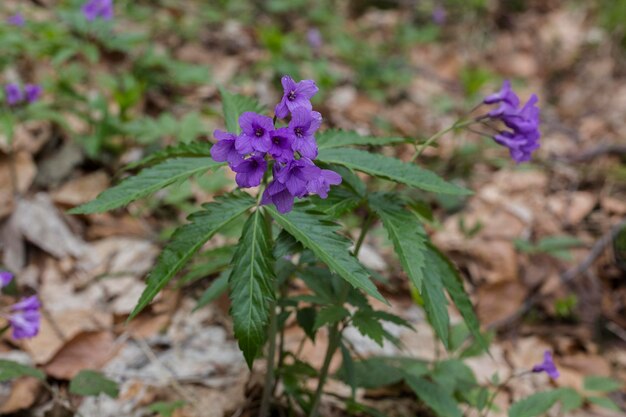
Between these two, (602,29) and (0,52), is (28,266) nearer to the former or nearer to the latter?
(0,52)

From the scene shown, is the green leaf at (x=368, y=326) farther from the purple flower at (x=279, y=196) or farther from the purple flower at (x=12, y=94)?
the purple flower at (x=12, y=94)

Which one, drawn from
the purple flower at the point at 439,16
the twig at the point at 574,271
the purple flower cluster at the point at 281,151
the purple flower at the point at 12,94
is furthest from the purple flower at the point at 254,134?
the purple flower at the point at 439,16

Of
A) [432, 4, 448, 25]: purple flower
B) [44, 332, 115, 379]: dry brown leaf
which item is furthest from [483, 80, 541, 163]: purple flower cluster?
[432, 4, 448, 25]: purple flower

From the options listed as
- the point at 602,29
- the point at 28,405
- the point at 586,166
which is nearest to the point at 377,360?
the point at 28,405

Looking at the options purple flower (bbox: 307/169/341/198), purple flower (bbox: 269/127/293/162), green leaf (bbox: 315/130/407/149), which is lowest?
purple flower (bbox: 307/169/341/198)

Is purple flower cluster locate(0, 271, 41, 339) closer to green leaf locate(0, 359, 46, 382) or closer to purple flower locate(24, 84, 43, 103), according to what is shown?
green leaf locate(0, 359, 46, 382)

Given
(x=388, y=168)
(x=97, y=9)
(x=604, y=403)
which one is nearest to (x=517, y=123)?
(x=388, y=168)
